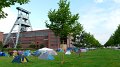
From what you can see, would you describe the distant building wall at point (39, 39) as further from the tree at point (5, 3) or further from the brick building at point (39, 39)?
the tree at point (5, 3)

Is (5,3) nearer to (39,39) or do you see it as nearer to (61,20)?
(61,20)

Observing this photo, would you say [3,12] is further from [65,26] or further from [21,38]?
[21,38]

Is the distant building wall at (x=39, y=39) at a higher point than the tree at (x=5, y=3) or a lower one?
higher

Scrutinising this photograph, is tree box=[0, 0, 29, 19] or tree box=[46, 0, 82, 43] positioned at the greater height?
tree box=[46, 0, 82, 43]

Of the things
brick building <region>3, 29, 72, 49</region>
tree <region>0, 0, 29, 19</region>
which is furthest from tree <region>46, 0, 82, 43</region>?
brick building <region>3, 29, 72, 49</region>

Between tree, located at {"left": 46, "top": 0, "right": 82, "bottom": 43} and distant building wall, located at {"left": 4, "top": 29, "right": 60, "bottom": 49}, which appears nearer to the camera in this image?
tree, located at {"left": 46, "top": 0, "right": 82, "bottom": 43}

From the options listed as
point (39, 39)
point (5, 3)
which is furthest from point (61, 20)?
point (39, 39)

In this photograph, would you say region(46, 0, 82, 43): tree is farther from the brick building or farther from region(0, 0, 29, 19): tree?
the brick building

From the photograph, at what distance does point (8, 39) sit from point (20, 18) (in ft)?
65.6

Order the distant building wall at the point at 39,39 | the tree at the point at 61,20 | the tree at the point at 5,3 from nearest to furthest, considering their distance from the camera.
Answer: the tree at the point at 5,3, the tree at the point at 61,20, the distant building wall at the point at 39,39

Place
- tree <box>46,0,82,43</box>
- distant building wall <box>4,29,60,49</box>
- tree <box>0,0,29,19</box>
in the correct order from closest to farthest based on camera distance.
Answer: tree <box>0,0,29,19</box>
tree <box>46,0,82,43</box>
distant building wall <box>4,29,60,49</box>

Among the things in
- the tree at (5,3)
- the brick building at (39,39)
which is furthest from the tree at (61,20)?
the brick building at (39,39)

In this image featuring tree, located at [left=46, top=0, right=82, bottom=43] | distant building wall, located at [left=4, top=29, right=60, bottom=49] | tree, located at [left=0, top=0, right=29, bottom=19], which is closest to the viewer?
tree, located at [left=0, top=0, right=29, bottom=19]

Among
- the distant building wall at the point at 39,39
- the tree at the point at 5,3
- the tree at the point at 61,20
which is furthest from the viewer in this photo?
the distant building wall at the point at 39,39
